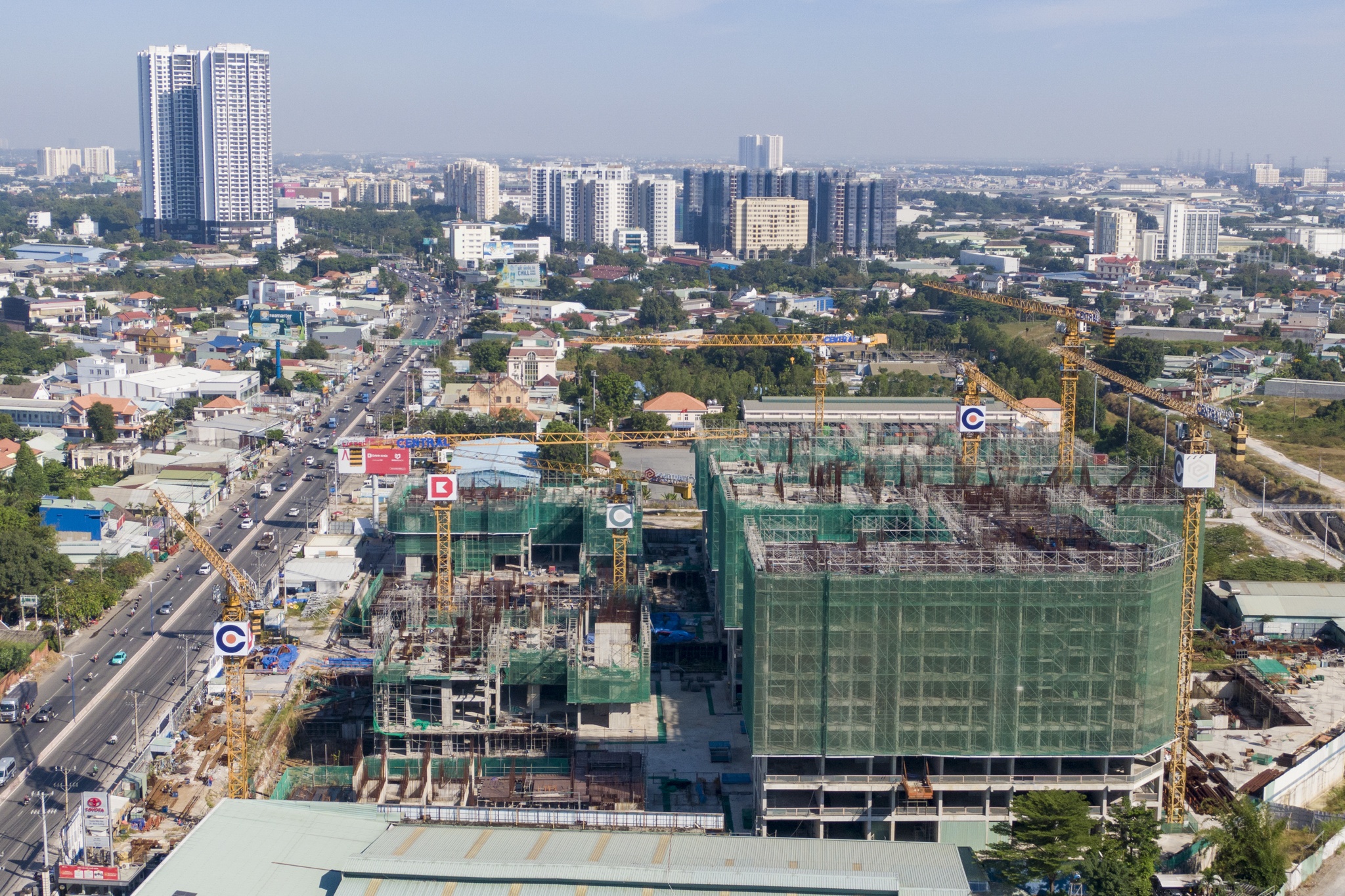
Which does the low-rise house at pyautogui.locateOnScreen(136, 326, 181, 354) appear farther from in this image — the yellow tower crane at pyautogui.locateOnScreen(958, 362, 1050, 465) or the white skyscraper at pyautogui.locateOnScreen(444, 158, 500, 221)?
the white skyscraper at pyautogui.locateOnScreen(444, 158, 500, 221)

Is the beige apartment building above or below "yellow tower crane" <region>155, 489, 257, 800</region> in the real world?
above

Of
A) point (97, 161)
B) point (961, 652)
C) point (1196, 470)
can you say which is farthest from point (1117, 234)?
point (97, 161)

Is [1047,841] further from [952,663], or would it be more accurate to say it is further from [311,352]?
[311,352]

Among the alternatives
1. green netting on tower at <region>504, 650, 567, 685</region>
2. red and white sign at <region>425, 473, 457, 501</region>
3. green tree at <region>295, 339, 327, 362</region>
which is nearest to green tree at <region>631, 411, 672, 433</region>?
green tree at <region>295, 339, 327, 362</region>

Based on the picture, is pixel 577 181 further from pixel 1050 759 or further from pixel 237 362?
pixel 1050 759

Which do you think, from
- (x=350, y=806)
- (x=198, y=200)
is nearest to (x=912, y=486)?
(x=350, y=806)

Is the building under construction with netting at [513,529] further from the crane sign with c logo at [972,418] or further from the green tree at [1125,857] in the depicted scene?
the green tree at [1125,857]
